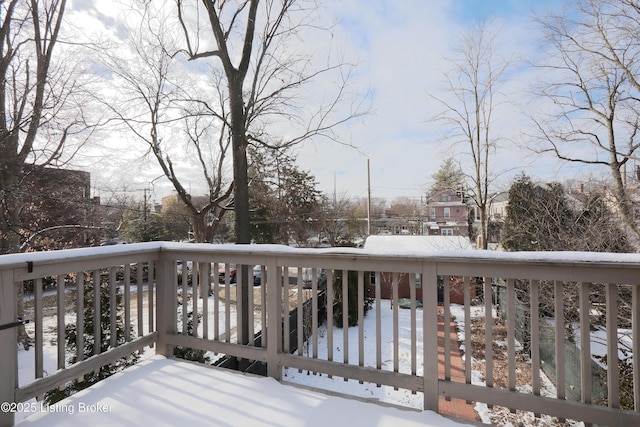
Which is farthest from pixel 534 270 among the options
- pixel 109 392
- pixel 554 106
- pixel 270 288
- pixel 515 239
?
pixel 554 106

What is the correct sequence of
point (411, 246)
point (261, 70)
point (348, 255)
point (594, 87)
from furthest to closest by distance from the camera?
point (411, 246)
point (594, 87)
point (261, 70)
point (348, 255)

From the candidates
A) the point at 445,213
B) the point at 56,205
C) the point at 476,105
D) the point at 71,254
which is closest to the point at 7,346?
the point at 71,254

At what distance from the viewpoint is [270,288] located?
7.41 ft

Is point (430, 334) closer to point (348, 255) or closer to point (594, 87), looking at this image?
point (348, 255)

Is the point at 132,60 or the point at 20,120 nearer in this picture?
the point at 20,120

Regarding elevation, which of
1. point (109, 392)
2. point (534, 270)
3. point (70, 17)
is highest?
point (70, 17)

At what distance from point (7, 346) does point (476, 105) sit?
1350cm

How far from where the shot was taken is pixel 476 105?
1162cm

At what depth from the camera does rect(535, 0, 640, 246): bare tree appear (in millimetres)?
7414

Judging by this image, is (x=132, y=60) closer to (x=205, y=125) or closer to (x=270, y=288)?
(x=205, y=125)

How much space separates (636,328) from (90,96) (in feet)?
32.4

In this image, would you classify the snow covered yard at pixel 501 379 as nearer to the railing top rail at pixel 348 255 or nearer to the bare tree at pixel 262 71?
the railing top rail at pixel 348 255

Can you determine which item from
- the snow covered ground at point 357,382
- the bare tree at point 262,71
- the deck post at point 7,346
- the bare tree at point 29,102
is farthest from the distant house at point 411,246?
the deck post at point 7,346

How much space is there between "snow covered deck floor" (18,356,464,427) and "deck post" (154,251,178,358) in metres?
0.43
